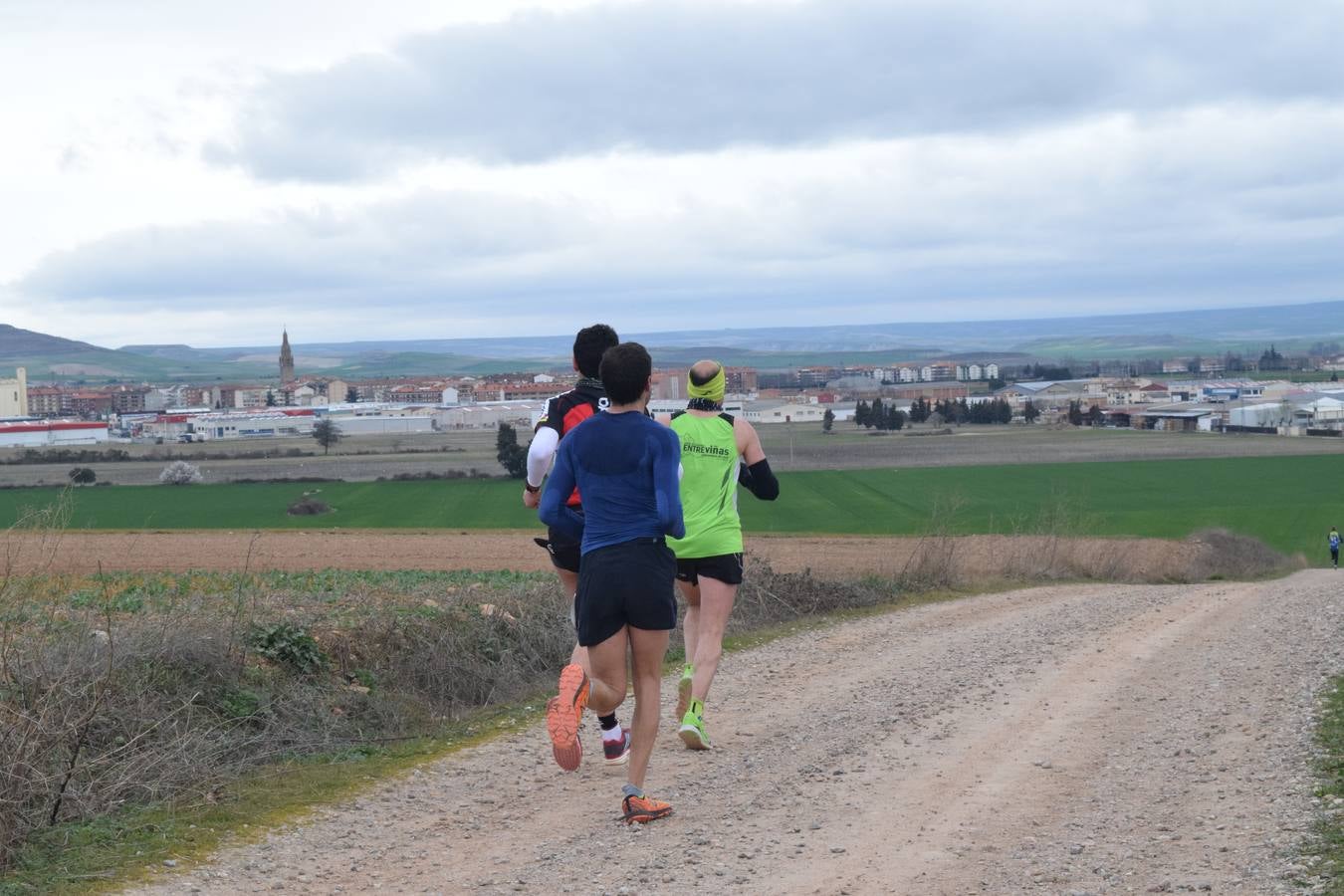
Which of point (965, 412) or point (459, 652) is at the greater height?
point (459, 652)

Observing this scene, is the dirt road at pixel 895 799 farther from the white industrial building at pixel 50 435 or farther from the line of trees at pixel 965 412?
the line of trees at pixel 965 412

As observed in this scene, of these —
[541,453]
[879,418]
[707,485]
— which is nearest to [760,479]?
[707,485]

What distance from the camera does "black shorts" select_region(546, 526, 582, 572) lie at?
694cm

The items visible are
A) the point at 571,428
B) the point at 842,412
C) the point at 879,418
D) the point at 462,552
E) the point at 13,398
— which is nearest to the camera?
the point at 571,428

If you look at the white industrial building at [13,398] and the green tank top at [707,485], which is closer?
the green tank top at [707,485]

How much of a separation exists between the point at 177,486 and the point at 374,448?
26154 mm

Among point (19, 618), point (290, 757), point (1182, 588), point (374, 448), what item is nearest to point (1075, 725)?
point (290, 757)

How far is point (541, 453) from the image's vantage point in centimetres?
688

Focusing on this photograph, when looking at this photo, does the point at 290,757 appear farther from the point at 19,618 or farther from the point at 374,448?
the point at 374,448

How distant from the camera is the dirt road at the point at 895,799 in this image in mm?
5250

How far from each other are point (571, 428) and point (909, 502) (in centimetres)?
4989

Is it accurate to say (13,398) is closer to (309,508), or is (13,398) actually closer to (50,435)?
(50,435)

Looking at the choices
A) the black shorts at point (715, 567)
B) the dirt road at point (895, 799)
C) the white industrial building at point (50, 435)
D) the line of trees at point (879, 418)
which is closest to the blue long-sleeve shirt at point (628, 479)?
the dirt road at point (895, 799)

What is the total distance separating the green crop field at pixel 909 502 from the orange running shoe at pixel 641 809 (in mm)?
28586
